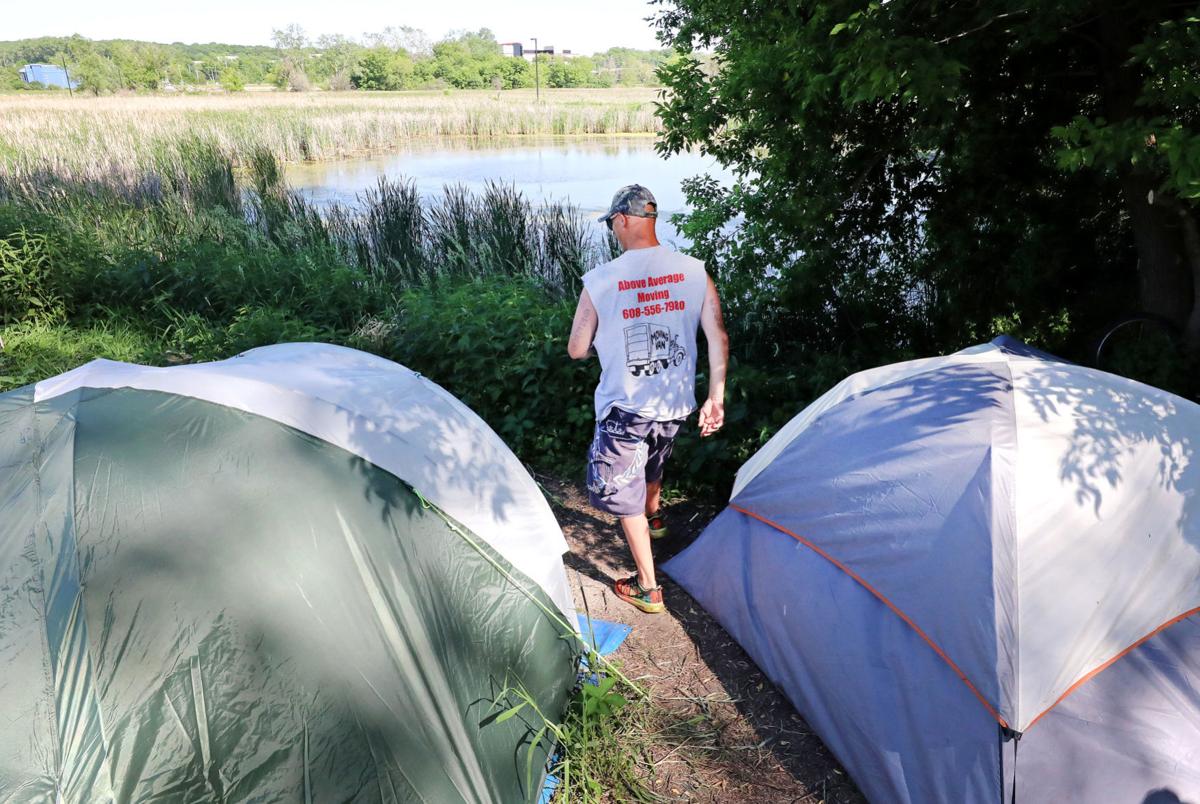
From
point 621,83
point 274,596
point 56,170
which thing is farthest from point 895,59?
point 621,83

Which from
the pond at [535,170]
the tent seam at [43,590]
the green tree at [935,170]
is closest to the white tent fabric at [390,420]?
the tent seam at [43,590]

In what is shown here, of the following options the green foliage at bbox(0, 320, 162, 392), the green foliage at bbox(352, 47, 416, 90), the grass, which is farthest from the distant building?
the green foliage at bbox(0, 320, 162, 392)

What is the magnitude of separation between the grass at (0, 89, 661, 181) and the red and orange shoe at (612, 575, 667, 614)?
7539mm

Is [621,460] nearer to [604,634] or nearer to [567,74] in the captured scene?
[604,634]

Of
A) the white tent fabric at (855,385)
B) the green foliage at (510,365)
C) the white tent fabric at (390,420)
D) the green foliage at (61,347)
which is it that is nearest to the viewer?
the white tent fabric at (390,420)

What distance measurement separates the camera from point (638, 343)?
278 centimetres

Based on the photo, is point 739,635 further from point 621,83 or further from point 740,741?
point 621,83

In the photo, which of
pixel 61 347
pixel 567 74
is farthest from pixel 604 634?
pixel 567 74

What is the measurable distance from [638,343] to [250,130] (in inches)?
668

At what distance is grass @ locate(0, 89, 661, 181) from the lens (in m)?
11.2

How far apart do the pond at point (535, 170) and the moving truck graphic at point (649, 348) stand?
668cm

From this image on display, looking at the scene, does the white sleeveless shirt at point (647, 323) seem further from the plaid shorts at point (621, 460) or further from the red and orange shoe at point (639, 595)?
the red and orange shoe at point (639, 595)

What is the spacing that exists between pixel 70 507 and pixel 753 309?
175 inches

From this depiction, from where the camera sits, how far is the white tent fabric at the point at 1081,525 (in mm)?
2051
